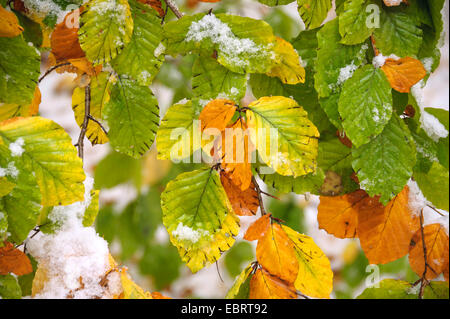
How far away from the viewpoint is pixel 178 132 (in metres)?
0.28

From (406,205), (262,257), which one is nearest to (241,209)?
Result: (262,257)

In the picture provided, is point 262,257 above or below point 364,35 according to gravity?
below

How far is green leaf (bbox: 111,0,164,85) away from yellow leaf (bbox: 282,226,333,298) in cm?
15

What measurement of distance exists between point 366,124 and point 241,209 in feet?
0.35

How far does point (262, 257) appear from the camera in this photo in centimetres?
28

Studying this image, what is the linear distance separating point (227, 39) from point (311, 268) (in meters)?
0.17

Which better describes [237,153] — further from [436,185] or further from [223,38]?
[436,185]

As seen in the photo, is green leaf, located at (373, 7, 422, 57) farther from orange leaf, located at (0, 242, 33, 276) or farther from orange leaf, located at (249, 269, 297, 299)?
orange leaf, located at (0, 242, 33, 276)

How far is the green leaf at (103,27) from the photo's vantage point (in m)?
0.27

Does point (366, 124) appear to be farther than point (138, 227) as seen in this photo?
No

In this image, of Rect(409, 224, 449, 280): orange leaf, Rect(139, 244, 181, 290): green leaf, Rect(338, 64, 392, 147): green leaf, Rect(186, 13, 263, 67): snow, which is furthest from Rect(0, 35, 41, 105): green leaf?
Rect(139, 244, 181, 290): green leaf

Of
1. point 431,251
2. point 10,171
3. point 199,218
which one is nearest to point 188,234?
point 199,218
